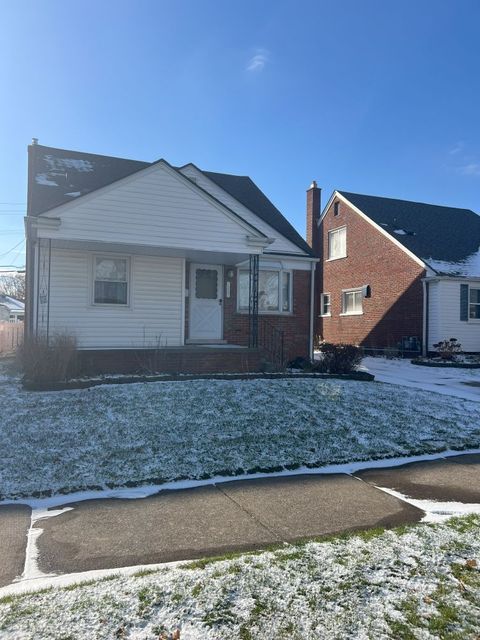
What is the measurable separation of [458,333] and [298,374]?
10.7m

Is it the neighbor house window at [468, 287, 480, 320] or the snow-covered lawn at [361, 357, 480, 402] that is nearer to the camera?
the snow-covered lawn at [361, 357, 480, 402]

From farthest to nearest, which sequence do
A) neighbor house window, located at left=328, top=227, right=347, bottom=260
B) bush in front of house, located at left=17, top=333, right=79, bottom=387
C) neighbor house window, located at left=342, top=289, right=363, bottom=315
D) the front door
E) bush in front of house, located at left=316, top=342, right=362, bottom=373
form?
neighbor house window, located at left=328, top=227, right=347, bottom=260
neighbor house window, located at left=342, top=289, right=363, bottom=315
the front door
bush in front of house, located at left=316, top=342, right=362, bottom=373
bush in front of house, located at left=17, top=333, right=79, bottom=387

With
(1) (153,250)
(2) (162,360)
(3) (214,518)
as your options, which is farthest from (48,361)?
(3) (214,518)

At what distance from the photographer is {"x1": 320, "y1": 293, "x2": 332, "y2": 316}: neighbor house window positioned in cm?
2567

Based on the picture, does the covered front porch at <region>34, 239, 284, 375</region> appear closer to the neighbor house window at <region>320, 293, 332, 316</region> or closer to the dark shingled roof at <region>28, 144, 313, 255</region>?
the dark shingled roof at <region>28, 144, 313, 255</region>

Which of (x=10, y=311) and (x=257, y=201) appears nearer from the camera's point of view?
(x=257, y=201)

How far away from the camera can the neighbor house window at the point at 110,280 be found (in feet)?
39.4

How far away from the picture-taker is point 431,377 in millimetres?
14141

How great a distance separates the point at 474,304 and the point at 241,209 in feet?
34.5

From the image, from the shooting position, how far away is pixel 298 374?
35.8 feet

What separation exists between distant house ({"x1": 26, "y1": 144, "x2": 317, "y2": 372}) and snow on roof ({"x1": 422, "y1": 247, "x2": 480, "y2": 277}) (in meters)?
8.03

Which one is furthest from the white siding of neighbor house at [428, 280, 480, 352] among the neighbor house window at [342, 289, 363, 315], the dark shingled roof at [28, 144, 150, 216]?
the dark shingled roof at [28, 144, 150, 216]

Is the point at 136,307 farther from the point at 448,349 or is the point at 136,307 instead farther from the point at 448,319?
the point at 448,319

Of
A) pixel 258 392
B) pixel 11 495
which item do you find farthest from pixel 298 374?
pixel 11 495
